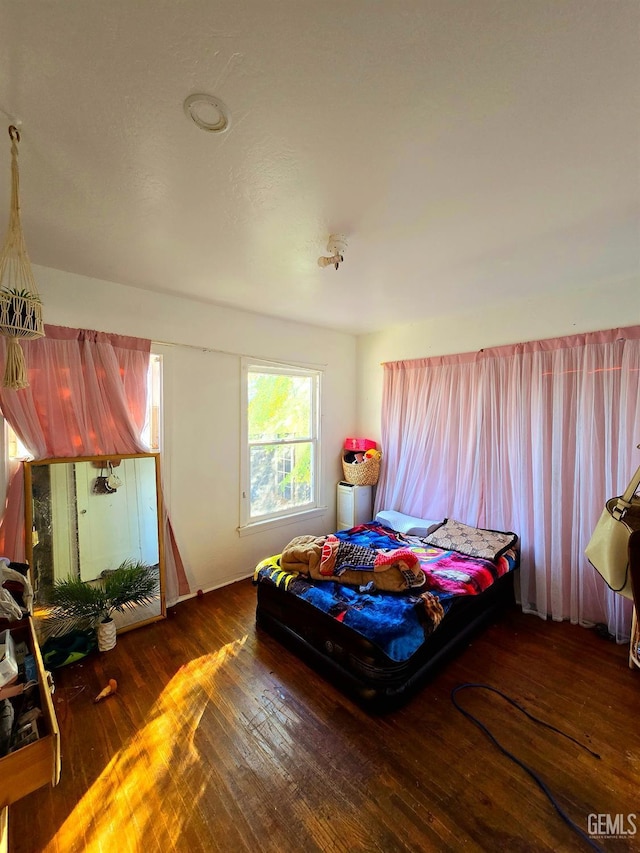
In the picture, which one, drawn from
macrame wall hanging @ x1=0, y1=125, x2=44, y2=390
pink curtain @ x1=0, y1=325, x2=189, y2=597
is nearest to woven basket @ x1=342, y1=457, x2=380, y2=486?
Answer: pink curtain @ x1=0, y1=325, x2=189, y2=597

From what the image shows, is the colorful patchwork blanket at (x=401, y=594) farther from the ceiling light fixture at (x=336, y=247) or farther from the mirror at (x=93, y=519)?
the ceiling light fixture at (x=336, y=247)

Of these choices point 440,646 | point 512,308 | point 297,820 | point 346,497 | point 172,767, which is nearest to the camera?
point 297,820

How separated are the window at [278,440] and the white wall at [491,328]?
0.70 metres

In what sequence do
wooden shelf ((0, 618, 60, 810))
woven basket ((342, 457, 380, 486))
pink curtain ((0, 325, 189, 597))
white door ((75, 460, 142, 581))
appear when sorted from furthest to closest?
woven basket ((342, 457, 380, 486)) < white door ((75, 460, 142, 581)) < pink curtain ((0, 325, 189, 597)) < wooden shelf ((0, 618, 60, 810))

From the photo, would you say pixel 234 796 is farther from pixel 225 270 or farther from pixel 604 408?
pixel 604 408

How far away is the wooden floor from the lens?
4.21 feet

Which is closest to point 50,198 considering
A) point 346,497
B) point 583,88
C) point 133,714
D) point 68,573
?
point 583,88

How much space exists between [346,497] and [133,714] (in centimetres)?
265

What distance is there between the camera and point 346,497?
4.01 metres

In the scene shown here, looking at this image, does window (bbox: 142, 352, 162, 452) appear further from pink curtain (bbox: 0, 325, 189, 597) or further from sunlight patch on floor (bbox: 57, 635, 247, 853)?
sunlight patch on floor (bbox: 57, 635, 247, 853)

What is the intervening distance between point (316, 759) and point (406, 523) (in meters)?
2.11

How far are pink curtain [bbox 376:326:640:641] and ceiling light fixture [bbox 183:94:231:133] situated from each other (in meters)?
2.67

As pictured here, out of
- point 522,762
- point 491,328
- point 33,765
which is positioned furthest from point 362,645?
point 491,328

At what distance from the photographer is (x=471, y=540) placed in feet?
9.30
